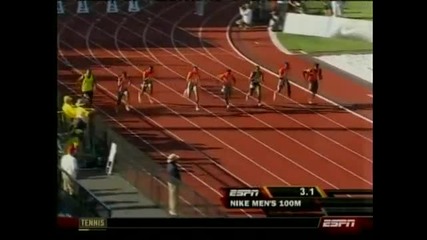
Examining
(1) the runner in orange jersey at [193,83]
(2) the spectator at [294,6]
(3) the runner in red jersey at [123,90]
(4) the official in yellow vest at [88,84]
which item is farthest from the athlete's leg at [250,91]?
(4) the official in yellow vest at [88,84]

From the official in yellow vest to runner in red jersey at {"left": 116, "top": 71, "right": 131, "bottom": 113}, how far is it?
3.5 inches

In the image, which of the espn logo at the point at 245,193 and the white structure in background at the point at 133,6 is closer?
the espn logo at the point at 245,193

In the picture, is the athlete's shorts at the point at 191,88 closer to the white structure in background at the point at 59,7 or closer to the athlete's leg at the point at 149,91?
the athlete's leg at the point at 149,91

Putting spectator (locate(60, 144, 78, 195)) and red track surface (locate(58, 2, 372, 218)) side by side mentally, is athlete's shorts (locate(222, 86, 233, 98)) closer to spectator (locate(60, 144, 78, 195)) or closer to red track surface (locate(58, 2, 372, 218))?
red track surface (locate(58, 2, 372, 218))

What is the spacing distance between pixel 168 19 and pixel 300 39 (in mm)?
479

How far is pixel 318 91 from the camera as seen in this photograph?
9.59 feet

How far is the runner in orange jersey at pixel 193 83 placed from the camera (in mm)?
2902

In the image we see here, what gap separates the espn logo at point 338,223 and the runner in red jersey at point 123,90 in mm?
792

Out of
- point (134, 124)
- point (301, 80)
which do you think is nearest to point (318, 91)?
point (301, 80)

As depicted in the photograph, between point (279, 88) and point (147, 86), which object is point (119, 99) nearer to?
point (147, 86)

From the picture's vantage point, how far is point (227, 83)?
9.53 ft

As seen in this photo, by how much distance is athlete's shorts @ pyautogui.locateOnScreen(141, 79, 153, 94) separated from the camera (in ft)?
9.51
